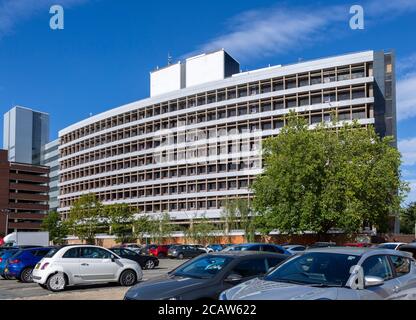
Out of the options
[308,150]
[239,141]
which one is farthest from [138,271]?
[239,141]

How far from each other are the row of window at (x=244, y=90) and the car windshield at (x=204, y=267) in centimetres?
6254

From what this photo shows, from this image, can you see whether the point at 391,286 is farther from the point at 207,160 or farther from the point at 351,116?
the point at 207,160

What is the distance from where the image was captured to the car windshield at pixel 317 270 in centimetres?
757

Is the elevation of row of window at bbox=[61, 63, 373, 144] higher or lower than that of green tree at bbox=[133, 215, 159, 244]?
higher

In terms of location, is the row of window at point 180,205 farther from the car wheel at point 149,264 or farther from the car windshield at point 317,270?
the car windshield at point 317,270

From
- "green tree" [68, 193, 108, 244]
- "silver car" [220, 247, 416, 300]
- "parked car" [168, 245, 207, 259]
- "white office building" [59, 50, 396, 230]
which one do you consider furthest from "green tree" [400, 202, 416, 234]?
"silver car" [220, 247, 416, 300]

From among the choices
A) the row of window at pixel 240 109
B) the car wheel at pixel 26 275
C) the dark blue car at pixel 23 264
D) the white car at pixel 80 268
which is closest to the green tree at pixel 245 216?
the row of window at pixel 240 109

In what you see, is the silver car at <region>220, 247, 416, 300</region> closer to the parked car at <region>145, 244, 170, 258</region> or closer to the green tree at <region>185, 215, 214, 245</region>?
the parked car at <region>145, 244, 170, 258</region>

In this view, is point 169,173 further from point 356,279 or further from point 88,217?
point 356,279

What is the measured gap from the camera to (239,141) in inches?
3093

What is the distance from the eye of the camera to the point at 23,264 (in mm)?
21297

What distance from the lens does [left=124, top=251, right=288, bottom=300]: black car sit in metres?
9.51

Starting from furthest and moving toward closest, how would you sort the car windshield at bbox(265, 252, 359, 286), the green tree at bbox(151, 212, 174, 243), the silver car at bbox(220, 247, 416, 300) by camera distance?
1. the green tree at bbox(151, 212, 174, 243)
2. the car windshield at bbox(265, 252, 359, 286)
3. the silver car at bbox(220, 247, 416, 300)

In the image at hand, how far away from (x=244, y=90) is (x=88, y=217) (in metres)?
32.0
